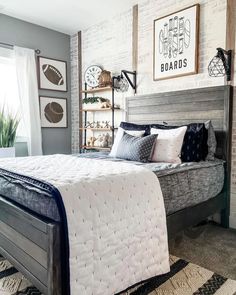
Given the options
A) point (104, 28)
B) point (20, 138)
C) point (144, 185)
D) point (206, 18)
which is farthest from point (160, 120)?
point (20, 138)

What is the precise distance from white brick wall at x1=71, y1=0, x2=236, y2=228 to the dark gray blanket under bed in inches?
15.7

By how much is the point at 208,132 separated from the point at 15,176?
188cm

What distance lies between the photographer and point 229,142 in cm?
263

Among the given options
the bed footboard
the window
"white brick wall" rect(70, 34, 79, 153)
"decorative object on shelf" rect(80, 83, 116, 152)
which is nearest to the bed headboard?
"decorative object on shelf" rect(80, 83, 116, 152)

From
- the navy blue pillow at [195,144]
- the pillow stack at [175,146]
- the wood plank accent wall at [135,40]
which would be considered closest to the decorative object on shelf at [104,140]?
the wood plank accent wall at [135,40]

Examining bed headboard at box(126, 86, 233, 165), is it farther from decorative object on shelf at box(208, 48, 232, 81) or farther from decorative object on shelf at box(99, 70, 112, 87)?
decorative object on shelf at box(99, 70, 112, 87)

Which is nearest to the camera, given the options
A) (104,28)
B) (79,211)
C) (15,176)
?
(79,211)

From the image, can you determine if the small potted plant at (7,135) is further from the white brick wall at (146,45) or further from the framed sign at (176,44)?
the framed sign at (176,44)

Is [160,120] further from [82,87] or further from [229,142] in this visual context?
[82,87]

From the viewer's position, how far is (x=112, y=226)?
4.78ft

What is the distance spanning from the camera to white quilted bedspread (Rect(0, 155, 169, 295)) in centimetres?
131

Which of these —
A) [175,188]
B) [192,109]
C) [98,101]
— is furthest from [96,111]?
[175,188]

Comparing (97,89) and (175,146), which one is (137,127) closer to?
(175,146)

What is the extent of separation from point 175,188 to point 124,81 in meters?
2.18
